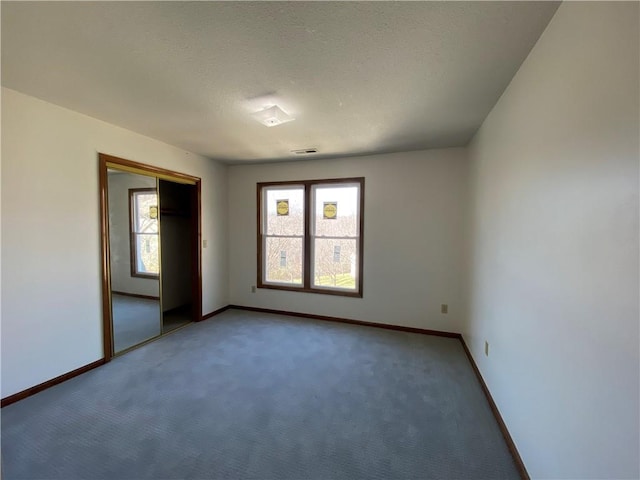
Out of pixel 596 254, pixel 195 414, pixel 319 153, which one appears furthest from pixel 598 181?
pixel 319 153

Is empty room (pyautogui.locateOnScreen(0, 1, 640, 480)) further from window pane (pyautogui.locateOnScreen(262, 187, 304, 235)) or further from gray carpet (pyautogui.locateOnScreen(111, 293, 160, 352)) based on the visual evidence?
window pane (pyautogui.locateOnScreen(262, 187, 304, 235))

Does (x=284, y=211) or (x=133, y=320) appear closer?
(x=133, y=320)

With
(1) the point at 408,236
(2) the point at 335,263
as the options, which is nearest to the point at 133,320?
(2) the point at 335,263

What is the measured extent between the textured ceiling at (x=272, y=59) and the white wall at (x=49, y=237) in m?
0.22

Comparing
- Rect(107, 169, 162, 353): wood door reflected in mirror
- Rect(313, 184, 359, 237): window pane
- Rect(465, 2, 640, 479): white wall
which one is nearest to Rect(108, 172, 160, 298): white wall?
Rect(107, 169, 162, 353): wood door reflected in mirror

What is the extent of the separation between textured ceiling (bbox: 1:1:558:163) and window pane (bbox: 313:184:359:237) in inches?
55.2

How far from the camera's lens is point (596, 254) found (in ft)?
3.42

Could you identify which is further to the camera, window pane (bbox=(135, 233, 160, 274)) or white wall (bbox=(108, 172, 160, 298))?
window pane (bbox=(135, 233, 160, 274))

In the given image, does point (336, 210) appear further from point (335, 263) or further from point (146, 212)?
point (146, 212)

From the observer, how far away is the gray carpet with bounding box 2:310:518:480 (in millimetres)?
1651

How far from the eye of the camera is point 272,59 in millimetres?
1692

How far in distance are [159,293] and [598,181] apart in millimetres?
4122

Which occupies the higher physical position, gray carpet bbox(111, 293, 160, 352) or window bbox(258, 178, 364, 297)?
window bbox(258, 178, 364, 297)

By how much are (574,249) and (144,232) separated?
3.94 meters
